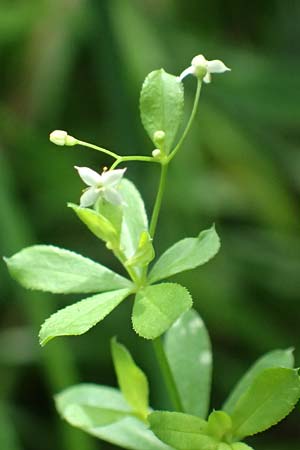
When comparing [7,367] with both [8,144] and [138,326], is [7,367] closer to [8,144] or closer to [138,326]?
[8,144]

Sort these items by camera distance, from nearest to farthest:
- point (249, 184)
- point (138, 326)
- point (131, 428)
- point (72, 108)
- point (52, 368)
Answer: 1. point (138, 326)
2. point (131, 428)
3. point (52, 368)
4. point (249, 184)
5. point (72, 108)

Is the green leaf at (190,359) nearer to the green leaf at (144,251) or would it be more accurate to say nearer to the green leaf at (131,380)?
the green leaf at (131,380)

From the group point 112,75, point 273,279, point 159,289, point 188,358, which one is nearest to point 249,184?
point 273,279

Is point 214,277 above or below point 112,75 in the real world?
below

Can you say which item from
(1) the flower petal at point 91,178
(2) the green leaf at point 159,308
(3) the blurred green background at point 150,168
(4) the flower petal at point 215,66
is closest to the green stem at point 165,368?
(2) the green leaf at point 159,308

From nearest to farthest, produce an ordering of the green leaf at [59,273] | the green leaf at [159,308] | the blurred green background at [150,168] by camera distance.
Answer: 1. the green leaf at [159,308]
2. the green leaf at [59,273]
3. the blurred green background at [150,168]

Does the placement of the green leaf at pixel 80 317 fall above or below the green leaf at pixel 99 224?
below
